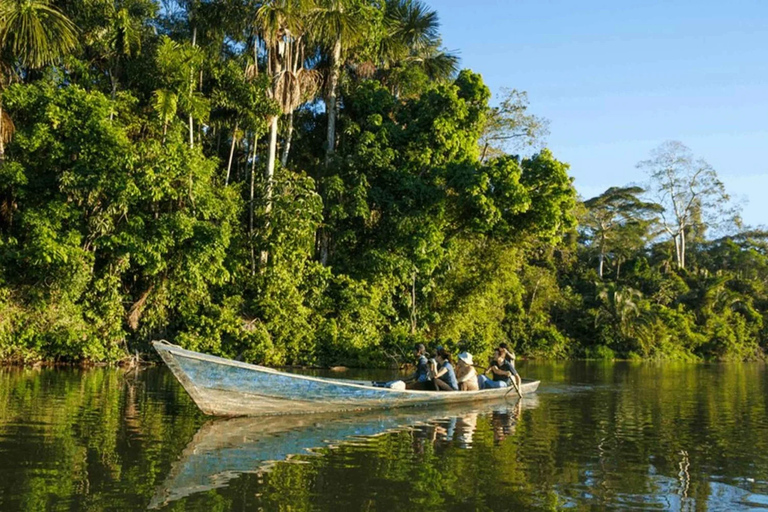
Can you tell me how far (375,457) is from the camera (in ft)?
29.1

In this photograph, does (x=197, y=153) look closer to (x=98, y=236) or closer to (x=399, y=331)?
(x=98, y=236)

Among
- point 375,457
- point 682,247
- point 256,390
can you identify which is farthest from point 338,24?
point 682,247

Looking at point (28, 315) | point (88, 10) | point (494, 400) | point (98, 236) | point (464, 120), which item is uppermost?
point (88, 10)

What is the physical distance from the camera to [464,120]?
90.8 ft

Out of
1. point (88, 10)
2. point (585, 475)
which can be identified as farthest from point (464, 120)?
point (585, 475)

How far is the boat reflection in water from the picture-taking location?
25.0 ft

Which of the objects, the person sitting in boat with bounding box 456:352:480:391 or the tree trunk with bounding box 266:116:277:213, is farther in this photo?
the tree trunk with bounding box 266:116:277:213

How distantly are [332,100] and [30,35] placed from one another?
36.5 feet

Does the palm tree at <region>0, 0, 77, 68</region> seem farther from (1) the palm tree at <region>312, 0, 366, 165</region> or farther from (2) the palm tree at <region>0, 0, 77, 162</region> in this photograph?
(1) the palm tree at <region>312, 0, 366, 165</region>

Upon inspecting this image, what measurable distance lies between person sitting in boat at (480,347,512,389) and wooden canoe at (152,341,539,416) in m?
3.62

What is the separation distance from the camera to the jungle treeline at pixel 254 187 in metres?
21.0

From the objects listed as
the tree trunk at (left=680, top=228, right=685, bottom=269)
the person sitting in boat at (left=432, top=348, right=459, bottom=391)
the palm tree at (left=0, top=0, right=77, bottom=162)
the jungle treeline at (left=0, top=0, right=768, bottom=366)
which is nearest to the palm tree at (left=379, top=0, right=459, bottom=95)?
the jungle treeline at (left=0, top=0, right=768, bottom=366)

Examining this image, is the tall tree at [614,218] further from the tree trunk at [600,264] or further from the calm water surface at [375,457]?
the calm water surface at [375,457]

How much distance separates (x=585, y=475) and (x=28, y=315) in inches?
696
